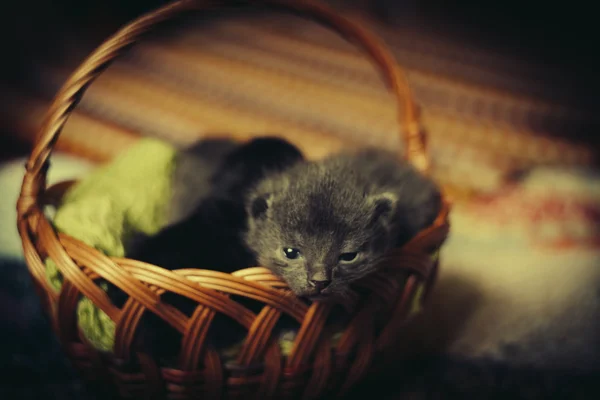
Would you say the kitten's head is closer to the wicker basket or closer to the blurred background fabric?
the wicker basket

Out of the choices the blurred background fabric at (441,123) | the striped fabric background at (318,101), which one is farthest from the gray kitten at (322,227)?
the striped fabric background at (318,101)

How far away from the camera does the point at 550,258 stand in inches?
50.6

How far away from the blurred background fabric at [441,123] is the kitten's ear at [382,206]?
37 cm

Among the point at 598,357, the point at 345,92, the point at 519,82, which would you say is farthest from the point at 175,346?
the point at 519,82

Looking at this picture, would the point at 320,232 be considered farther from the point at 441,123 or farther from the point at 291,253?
the point at 441,123

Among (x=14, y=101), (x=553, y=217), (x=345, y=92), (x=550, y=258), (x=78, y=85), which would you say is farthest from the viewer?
(x=345, y=92)

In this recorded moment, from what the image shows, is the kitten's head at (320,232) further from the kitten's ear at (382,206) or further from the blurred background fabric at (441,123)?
the blurred background fabric at (441,123)

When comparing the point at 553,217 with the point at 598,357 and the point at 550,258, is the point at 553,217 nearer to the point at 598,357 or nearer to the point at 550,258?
the point at 550,258

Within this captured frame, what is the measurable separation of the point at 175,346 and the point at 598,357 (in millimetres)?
904

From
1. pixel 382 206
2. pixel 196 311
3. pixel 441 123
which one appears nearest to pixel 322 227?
pixel 382 206

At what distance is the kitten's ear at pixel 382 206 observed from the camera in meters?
0.81

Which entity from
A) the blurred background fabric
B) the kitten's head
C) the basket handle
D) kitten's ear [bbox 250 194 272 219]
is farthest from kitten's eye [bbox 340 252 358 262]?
the basket handle

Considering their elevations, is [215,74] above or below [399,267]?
above

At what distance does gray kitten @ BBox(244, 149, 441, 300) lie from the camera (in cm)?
76
